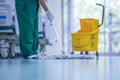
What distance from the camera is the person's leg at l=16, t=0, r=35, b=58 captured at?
3887 millimetres

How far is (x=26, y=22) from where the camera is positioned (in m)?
3.92

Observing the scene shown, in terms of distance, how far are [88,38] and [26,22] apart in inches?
45.2

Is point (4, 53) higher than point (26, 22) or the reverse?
the reverse

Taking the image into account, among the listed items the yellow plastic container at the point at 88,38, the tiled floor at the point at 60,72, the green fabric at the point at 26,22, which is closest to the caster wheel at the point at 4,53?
the green fabric at the point at 26,22

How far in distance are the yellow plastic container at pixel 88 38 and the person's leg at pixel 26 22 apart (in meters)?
0.98

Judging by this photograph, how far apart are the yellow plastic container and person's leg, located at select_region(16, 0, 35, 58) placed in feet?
3.23

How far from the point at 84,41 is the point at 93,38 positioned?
150 millimetres

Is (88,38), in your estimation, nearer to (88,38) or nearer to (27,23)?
(88,38)

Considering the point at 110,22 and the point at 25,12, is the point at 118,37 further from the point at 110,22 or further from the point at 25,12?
the point at 25,12

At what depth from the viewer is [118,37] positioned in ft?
22.5

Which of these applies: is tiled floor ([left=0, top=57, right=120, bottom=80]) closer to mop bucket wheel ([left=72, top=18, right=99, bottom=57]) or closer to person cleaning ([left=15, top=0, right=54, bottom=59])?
person cleaning ([left=15, top=0, right=54, bottom=59])

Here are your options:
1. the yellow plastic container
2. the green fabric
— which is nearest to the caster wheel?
the green fabric

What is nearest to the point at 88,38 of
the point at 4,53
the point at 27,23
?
the point at 27,23

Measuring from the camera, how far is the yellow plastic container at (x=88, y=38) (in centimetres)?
455
